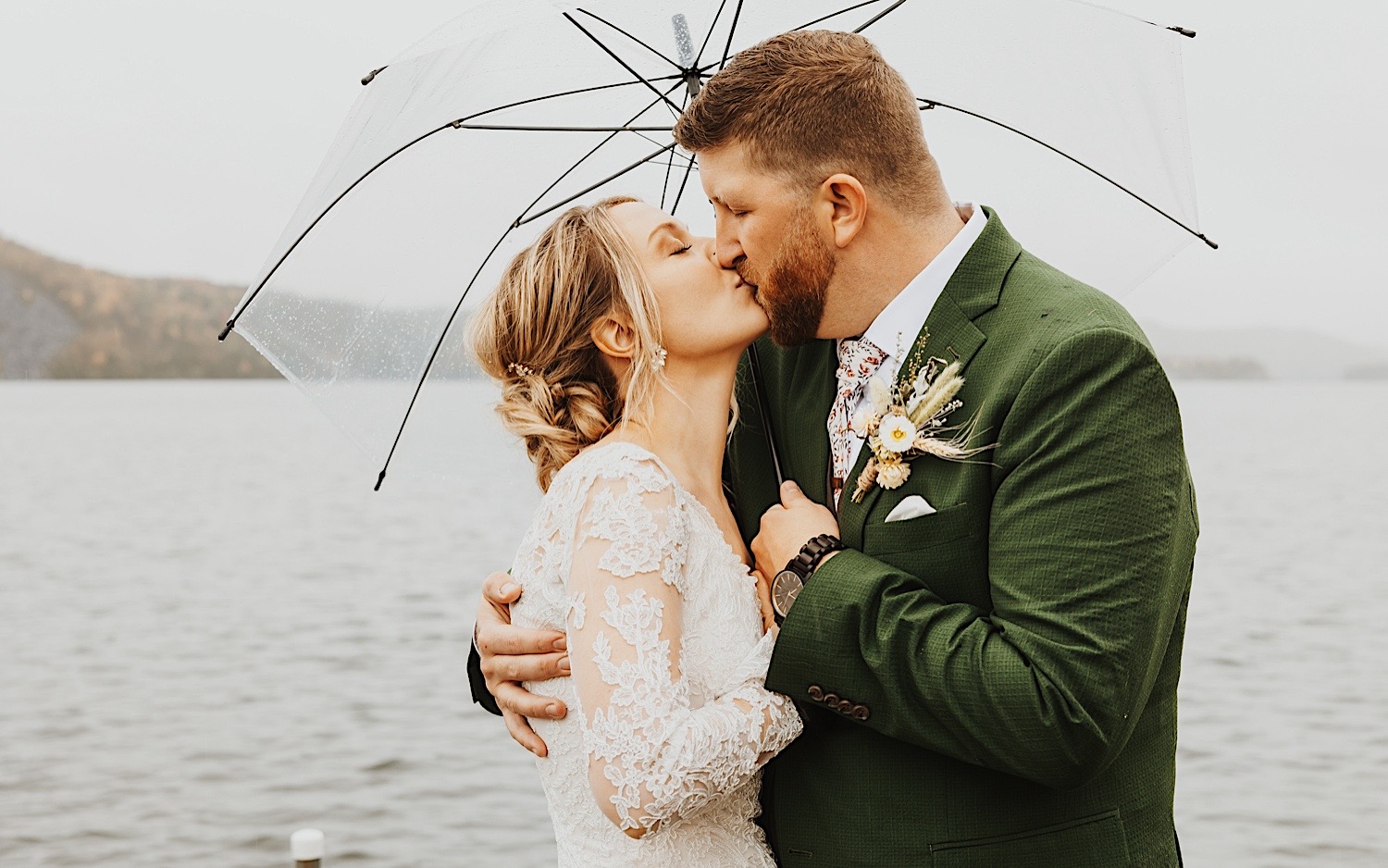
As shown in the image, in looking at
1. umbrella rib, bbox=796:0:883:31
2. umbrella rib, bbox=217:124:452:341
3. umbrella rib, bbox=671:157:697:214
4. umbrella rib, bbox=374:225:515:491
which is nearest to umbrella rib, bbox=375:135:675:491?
umbrella rib, bbox=374:225:515:491

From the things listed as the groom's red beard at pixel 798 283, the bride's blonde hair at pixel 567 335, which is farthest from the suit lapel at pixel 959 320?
the bride's blonde hair at pixel 567 335

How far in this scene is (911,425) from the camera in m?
2.47

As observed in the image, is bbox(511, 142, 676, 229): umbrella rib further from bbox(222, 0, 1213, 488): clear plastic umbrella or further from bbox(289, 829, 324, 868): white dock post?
bbox(289, 829, 324, 868): white dock post

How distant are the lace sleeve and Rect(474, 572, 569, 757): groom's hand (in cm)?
29

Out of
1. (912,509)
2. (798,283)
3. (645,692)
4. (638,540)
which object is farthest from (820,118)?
(645,692)

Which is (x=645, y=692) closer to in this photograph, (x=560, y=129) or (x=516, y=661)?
(x=516, y=661)

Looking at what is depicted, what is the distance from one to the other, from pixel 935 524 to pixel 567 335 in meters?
0.92

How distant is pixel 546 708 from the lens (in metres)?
2.76

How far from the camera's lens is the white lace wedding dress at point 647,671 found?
2.35 m

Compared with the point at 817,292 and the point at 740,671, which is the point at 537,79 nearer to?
the point at 817,292

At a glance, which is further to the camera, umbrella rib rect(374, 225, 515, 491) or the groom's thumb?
umbrella rib rect(374, 225, 515, 491)

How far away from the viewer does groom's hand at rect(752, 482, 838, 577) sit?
2.56 meters

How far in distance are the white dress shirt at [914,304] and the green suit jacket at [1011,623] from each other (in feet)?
0.16

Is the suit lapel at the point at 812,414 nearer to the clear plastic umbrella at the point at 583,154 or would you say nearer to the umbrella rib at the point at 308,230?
the clear plastic umbrella at the point at 583,154
